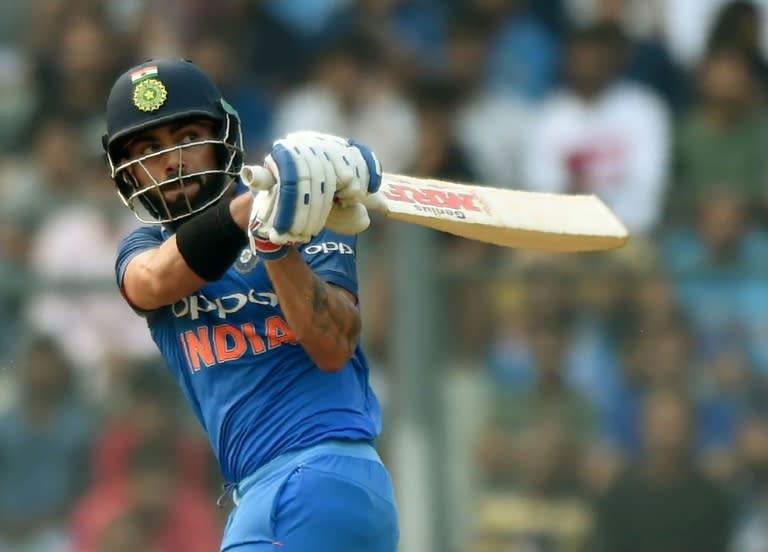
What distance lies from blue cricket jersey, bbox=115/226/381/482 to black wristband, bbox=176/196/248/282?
0.79 ft

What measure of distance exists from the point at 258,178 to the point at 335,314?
46 cm

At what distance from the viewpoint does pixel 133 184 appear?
12.6ft

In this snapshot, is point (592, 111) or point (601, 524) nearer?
point (601, 524)

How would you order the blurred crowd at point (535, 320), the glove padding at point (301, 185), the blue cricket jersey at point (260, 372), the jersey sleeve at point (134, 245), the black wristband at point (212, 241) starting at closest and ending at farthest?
1. the glove padding at point (301, 185)
2. the black wristband at point (212, 241)
3. the blue cricket jersey at point (260, 372)
4. the jersey sleeve at point (134, 245)
5. the blurred crowd at point (535, 320)

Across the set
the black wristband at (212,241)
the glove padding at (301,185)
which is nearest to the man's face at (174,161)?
the black wristband at (212,241)

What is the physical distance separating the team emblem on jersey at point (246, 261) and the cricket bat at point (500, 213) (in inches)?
13.3

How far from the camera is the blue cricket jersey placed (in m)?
3.69

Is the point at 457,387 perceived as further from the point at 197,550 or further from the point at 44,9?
the point at 44,9

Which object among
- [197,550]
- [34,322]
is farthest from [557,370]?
[34,322]

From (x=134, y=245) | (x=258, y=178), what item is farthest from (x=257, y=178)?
(x=134, y=245)

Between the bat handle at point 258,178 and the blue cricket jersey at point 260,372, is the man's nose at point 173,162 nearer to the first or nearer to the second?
the blue cricket jersey at point 260,372

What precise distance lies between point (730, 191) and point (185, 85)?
398 cm

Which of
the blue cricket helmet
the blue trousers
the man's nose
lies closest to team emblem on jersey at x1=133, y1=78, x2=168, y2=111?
the blue cricket helmet

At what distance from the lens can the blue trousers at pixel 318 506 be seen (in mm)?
3545
